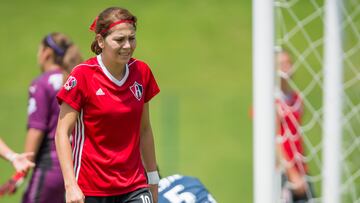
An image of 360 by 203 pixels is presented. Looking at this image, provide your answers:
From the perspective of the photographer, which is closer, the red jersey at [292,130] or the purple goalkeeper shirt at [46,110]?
the purple goalkeeper shirt at [46,110]

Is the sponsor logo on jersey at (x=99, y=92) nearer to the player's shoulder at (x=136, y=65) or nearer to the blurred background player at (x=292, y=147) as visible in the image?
the player's shoulder at (x=136, y=65)

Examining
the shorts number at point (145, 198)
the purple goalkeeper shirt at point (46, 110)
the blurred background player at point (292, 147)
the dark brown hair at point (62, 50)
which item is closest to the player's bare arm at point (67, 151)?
the shorts number at point (145, 198)

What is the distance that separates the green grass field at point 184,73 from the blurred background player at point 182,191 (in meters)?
4.57

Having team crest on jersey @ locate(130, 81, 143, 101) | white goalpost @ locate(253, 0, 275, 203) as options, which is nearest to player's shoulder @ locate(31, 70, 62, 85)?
team crest on jersey @ locate(130, 81, 143, 101)

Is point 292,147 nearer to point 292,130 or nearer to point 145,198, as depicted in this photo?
point 292,130

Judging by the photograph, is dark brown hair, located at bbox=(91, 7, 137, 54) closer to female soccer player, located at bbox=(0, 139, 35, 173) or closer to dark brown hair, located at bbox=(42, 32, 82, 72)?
female soccer player, located at bbox=(0, 139, 35, 173)

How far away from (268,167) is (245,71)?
15.0m

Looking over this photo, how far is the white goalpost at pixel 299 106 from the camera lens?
4168mm

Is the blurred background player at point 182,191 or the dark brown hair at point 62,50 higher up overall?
the dark brown hair at point 62,50

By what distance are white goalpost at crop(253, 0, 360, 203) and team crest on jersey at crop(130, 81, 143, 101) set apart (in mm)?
690

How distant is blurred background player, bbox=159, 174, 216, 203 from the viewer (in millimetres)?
4664

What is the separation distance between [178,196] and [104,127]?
1077mm

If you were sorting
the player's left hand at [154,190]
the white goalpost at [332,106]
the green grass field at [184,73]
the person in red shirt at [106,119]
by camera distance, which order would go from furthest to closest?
the green grass field at [184,73] → the white goalpost at [332,106] → the player's left hand at [154,190] → the person in red shirt at [106,119]

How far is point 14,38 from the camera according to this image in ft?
68.9
